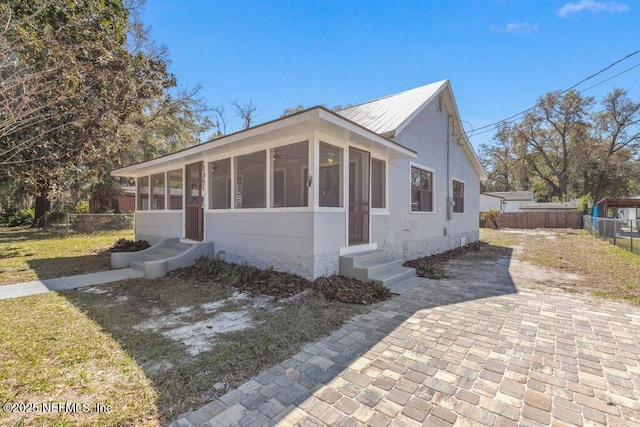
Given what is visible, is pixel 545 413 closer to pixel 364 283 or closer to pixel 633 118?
pixel 364 283

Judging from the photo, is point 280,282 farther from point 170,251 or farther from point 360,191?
point 170,251

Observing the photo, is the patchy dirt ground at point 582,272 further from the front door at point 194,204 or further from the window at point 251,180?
the front door at point 194,204

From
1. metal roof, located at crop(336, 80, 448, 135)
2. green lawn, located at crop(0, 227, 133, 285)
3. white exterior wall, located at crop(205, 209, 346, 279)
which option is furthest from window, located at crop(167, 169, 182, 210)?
metal roof, located at crop(336, 80, 448, 135)

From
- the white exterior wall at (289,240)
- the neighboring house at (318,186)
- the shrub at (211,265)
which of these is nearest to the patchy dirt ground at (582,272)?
the neighboring house at (318,186)

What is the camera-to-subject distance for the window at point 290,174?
5656 millimetres

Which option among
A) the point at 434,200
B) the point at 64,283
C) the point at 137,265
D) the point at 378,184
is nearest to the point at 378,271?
the point at 378,184

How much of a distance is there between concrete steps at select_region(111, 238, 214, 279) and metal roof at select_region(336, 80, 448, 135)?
540cm

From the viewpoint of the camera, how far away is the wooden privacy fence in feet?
79.9

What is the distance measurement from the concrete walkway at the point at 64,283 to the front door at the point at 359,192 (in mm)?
4924

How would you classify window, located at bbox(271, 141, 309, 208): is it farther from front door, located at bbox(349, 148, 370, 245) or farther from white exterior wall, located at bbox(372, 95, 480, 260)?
white exterior wall, located at bbox(372, 95, 480, 260)

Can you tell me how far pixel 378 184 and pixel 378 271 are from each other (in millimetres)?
2342

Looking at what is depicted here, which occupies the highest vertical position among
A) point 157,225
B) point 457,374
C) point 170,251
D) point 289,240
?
point 157,225

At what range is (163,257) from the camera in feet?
25.2

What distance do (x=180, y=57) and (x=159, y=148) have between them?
6351mm
